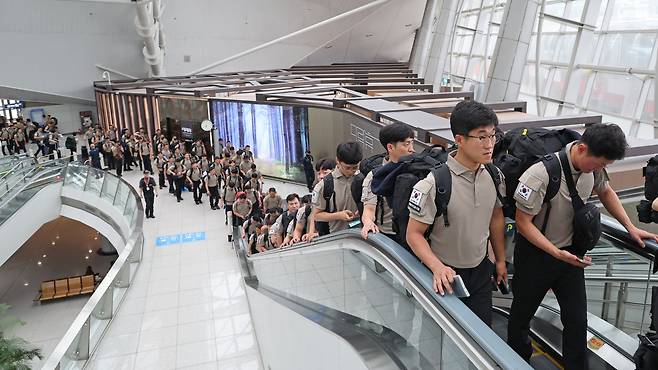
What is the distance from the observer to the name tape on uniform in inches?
471

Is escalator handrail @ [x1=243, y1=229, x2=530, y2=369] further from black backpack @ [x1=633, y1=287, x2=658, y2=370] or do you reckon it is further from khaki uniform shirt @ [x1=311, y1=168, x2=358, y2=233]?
khaki uniform shirt @ [x1=311, y1=168, x2=358, y2=233]

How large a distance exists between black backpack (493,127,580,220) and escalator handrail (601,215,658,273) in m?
0.57

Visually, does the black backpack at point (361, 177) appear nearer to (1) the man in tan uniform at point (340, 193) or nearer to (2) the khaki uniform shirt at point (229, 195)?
(1) the man in tan uniform at point (340, 193)

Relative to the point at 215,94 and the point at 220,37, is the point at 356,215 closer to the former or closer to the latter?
the point at 215,94

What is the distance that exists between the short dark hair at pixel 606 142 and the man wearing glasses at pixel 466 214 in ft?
1.49

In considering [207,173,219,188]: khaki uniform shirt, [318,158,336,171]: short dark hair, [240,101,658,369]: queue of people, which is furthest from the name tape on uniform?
[240,101,658,369]: queue of people

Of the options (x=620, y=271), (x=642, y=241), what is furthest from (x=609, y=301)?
(x=642, y=241)

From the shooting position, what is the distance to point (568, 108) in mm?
12711

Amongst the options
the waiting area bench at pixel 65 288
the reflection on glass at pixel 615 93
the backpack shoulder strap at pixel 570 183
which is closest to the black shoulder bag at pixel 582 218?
the backpack shoulder strap at pixel 570 183

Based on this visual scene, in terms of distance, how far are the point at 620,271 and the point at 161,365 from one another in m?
6.43

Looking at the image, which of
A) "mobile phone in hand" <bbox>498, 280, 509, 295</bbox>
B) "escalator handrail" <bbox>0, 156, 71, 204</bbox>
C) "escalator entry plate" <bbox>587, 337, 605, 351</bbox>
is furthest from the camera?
"escalator handrail" <bbox>0, 156, 71, 204</bbox>

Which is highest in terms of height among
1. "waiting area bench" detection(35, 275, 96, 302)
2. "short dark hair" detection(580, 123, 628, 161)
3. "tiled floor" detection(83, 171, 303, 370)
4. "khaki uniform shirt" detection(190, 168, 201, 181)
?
"short dark hair" detection(580, 123, 628, 161)

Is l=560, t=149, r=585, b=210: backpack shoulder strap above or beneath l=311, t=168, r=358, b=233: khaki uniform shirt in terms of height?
above

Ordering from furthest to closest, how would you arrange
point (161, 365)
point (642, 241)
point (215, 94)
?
point (215, 94)
point (161, 365)
point (642, 241)
